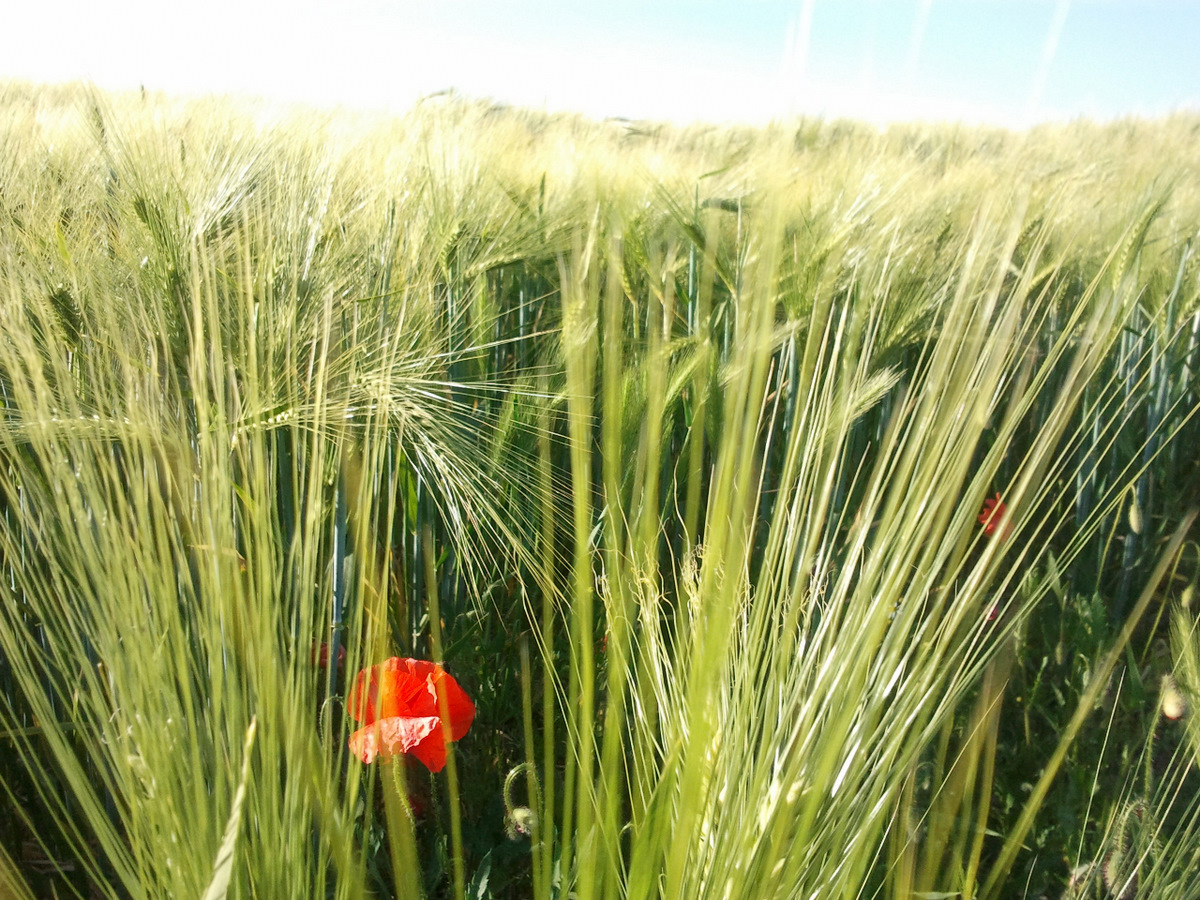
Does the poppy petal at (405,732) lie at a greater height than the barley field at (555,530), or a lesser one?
lesser

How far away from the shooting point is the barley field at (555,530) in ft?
1.53

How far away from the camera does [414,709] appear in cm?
81

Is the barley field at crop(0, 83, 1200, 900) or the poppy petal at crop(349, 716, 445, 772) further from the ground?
the barley field at crop(0, 83, 1200, 900)

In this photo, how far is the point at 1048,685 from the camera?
1282mm

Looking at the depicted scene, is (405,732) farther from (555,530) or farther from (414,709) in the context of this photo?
(555,530)

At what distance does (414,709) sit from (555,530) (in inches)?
12.2

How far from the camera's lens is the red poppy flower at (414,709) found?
2.49ft

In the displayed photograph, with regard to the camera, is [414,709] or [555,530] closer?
[414,709]

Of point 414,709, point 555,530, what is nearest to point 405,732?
point 414,709

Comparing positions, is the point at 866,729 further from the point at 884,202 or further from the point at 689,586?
the point at 884,202

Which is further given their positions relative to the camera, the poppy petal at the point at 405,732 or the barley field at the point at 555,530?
the poppy petal at the point at 405,732

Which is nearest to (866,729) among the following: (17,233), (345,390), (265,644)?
(265,644)

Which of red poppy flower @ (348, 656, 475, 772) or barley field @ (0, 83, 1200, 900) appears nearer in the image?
barley field @ (0, 83, 1200, 900)

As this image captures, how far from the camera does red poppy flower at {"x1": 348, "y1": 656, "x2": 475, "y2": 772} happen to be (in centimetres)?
76
